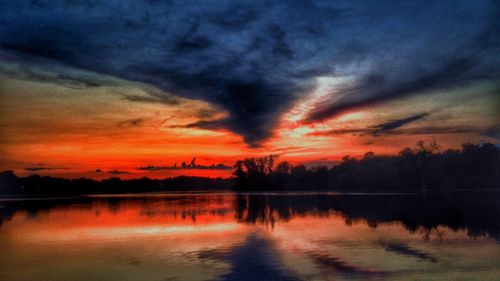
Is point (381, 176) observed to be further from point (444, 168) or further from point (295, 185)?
point (295, 185)

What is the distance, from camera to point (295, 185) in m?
199

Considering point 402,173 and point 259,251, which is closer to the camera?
point 259,251

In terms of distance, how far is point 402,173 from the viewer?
15400 centimetres

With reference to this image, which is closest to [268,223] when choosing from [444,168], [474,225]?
[474,225]

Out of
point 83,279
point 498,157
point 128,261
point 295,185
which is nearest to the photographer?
point 83,279

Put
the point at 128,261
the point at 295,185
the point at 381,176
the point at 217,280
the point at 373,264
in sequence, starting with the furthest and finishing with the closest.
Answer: the point at 295,185 < the point at 381,176 < the point at 128,261 < the point at 373,264 < the point at 217,280

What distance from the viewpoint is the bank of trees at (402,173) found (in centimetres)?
13625

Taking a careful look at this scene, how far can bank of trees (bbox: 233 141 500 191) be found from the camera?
13625cm

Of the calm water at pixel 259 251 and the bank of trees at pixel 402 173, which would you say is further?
the bank of trees at pixel 402 173

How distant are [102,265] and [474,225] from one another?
2786 centimetres

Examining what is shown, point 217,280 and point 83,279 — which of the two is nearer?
point 217,280

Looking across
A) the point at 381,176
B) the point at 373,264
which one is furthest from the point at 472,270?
the point at 381,176

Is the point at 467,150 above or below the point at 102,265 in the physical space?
above

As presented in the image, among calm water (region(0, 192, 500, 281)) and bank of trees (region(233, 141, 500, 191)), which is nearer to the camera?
calm water (region(0, 192, 500, 281))
